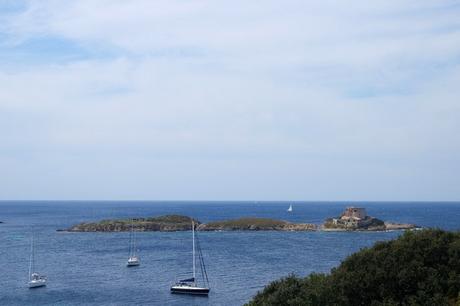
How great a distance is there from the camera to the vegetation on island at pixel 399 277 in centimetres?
2633

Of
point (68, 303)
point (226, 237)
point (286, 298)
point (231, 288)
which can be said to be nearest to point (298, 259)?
point (231, 288)

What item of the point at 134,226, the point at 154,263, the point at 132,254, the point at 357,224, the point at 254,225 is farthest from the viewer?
the point at 254,225

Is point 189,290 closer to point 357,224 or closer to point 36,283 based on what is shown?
point 36,283

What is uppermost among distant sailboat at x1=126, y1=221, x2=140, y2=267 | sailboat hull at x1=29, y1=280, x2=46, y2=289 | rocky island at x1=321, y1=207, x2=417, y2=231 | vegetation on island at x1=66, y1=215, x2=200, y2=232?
rocky island at x1=321, y1=207, x2=417, y2=231

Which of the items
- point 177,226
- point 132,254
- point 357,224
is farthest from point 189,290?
point 177,226

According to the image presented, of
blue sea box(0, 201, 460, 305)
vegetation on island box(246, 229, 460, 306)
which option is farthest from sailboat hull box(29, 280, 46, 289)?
vegetation on island box(246, 229, 460, 306)

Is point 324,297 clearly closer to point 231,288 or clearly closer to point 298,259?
point 231,288

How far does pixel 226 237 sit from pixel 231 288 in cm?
7132

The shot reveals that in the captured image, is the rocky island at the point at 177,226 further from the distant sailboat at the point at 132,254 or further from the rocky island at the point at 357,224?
the rocky island at the point at 357,224

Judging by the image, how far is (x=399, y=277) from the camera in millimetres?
27078

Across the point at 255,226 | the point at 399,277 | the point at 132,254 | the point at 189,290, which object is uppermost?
the point at 399,277

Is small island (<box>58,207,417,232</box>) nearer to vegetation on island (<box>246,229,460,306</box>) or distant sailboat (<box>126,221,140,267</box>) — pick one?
distant sailboat (<box>126,221,140,267</box>)

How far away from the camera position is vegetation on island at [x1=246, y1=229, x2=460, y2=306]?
26328 mm

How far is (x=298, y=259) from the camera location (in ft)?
301
